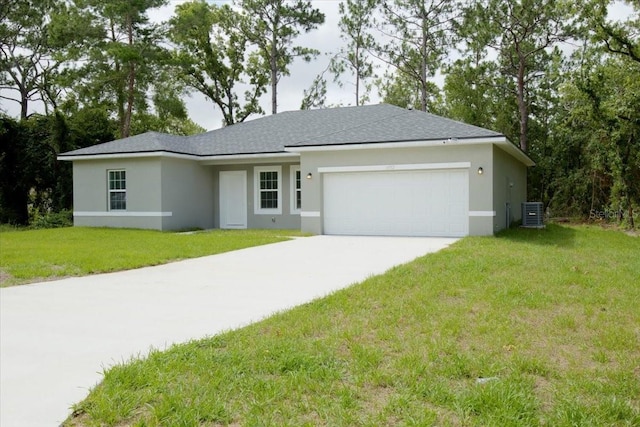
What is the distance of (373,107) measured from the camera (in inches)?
854

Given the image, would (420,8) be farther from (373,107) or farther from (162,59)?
(162,59)

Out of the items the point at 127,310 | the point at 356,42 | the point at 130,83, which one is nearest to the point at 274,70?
the point at 356,42

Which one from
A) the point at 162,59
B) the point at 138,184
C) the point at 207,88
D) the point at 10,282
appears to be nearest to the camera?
the point at 10,282

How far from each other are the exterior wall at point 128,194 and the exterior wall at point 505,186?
35.9ft

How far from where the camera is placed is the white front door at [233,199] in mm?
19875

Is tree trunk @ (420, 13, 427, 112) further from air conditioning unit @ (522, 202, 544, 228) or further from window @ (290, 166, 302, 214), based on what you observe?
window @ (290, 166, 302, 214)

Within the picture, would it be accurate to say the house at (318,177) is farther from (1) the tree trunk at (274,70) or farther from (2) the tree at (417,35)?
(2) the tree at (417,35)

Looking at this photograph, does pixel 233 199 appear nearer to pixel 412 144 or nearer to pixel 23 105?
pixel 412 144

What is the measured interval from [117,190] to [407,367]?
1726cm

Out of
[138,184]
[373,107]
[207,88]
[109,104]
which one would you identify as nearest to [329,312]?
[138,184]

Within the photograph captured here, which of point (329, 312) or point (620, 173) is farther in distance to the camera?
point (620, 173)

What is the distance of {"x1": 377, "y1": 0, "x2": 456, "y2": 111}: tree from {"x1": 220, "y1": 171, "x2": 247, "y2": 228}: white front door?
13.3m

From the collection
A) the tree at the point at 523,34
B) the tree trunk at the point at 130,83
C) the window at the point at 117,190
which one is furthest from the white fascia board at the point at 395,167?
the tree trunk at the point at 130,83

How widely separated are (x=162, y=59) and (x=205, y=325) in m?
25.2
